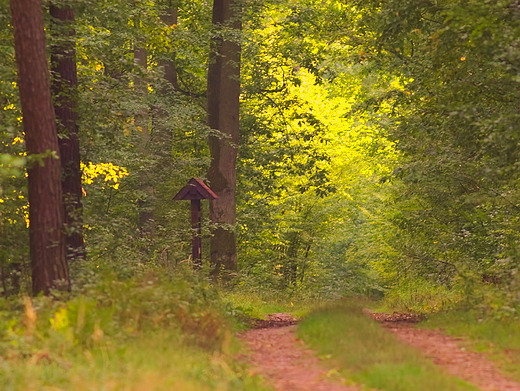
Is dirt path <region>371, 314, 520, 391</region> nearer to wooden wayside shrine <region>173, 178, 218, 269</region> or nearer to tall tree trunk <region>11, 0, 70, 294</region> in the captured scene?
tall tree trunk <region>11, 0, 70, 294</region>

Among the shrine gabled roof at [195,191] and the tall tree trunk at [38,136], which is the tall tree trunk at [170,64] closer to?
the shrine gabled roof at [195,191]

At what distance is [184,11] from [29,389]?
64.2 ft

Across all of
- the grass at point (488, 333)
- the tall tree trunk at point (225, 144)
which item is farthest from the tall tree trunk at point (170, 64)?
the grass at point (488, 333)

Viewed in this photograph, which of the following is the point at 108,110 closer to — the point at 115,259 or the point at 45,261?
the point at 115,259

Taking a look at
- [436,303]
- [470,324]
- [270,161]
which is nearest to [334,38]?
[270,161]

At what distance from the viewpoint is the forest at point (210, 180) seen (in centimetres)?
879

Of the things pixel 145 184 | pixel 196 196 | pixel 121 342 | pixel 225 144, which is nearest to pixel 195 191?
pixel 196 196

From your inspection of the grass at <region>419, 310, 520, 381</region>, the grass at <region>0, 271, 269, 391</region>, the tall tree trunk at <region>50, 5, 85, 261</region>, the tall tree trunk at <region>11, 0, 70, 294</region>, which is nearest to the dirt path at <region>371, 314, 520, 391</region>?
the grass at <region>419, 310, 520, 381</region>

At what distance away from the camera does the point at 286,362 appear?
9469 mm

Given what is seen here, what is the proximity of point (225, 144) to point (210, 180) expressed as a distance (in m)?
1.17

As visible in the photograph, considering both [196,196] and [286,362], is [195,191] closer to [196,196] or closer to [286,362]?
[196,196]

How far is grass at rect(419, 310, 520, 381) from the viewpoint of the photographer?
9062 millimetres

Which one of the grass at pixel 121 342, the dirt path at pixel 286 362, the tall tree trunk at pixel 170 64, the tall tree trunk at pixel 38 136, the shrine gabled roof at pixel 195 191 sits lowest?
the dirt path at pixel 286 362

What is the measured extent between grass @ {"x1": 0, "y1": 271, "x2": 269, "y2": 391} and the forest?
37mm
